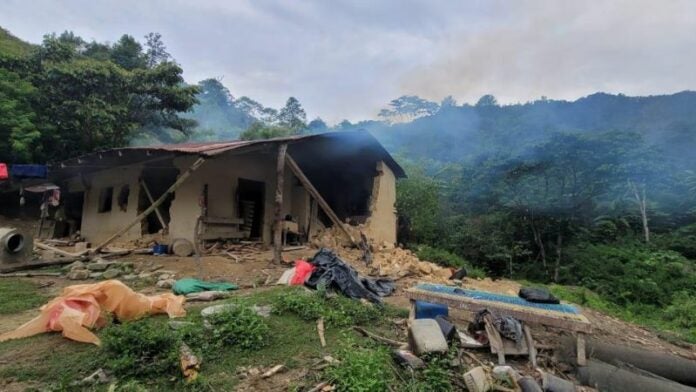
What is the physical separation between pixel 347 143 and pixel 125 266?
647 cm

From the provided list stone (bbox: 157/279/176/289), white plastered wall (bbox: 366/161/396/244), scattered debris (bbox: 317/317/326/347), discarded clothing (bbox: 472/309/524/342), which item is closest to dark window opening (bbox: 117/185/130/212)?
stone (bbox: 157/279/176/289)

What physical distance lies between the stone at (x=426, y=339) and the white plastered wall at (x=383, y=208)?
300 inches

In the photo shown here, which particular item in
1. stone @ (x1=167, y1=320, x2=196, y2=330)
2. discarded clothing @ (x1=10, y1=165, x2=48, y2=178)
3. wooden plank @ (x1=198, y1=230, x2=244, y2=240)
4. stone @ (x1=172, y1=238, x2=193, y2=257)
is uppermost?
discarded clothing @ (x1=10, y1=165, x2=48, y2=178)

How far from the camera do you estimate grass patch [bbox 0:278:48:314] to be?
5183mm

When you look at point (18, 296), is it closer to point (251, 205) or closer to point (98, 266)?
point (98, 266)

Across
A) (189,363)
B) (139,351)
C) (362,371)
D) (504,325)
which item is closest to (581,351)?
(504,325)

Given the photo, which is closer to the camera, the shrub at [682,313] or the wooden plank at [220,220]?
the shrub at [682,313]

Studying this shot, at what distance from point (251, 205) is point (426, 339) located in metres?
7.95

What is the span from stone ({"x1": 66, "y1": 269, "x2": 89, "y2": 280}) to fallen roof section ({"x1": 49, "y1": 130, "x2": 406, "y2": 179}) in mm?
2944

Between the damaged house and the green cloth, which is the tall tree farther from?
the green cloth

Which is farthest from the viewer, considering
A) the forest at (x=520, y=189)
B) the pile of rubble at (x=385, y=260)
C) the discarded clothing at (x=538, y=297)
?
the forest at (x=520, y=189)

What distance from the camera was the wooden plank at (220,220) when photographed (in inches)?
374

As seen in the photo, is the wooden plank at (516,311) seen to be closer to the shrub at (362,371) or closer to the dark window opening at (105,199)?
the shrub at (362,371)

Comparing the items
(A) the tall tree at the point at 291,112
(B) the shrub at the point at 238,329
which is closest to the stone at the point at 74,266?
(B) the shrub at the point at 238,329
